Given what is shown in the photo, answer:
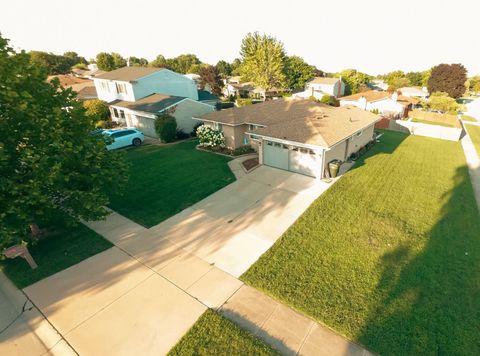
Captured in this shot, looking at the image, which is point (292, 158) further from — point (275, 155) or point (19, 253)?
point (19, 253)

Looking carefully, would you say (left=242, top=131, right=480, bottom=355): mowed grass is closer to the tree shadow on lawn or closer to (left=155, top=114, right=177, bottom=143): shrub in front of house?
the tree shadow on lawn

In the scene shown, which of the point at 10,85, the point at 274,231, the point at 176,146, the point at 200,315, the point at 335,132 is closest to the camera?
the point at 200,315

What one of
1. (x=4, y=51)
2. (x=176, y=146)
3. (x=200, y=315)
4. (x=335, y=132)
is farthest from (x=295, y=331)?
(x=176, y=146)

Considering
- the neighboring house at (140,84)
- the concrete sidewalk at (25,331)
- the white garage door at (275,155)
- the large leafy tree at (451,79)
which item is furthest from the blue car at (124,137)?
the large leafy tree at (451,79)

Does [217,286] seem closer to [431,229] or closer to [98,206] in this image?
[98,206]

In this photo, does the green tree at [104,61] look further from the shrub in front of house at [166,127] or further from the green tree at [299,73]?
the shrub in front of house at [166,127]

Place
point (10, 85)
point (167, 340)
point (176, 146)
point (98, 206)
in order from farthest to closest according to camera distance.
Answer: point (176, 146) < point (98, 206) < point (10, 85) < point (167, 340)

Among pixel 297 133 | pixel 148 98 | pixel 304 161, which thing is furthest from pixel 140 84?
pixel 304 161
